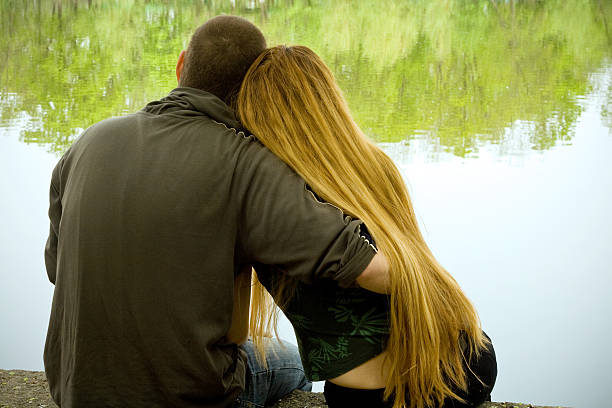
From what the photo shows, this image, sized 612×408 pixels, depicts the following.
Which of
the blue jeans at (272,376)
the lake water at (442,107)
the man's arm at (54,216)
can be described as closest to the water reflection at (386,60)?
the lake water at (442,107)

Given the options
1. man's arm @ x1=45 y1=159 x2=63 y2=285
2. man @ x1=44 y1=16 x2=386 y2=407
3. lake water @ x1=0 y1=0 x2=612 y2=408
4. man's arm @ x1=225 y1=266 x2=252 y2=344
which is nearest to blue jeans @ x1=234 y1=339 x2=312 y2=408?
man's arm @ x1=225 y1=266 x2=252 y2=344

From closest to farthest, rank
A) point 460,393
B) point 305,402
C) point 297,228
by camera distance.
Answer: point 297,228
point 460,393
point 305,402

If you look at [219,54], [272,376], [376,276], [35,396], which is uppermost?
[219,54]

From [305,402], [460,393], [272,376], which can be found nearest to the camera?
[460,393]

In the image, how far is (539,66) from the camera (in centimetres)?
411

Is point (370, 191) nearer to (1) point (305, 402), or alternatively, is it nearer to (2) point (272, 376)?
(2) point (272, 376)

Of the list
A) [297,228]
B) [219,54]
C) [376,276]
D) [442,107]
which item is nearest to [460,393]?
[376,276]

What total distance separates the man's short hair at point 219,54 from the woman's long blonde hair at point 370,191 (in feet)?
0.09

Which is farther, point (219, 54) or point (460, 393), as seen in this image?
point (460, 393)

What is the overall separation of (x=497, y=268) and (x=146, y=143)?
2916mm

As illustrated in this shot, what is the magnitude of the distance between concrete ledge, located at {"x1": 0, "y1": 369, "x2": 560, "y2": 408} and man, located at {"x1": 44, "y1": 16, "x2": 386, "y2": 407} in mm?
517

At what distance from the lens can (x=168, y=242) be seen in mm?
963

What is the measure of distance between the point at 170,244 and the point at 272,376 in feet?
1.78

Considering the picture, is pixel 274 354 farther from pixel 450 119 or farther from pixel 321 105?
pixel 450 119
